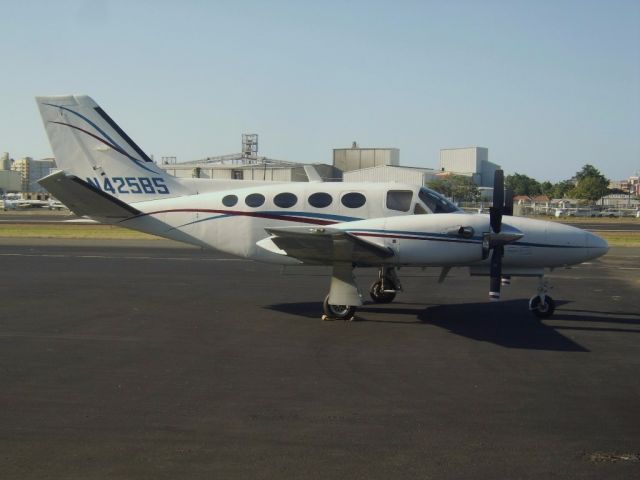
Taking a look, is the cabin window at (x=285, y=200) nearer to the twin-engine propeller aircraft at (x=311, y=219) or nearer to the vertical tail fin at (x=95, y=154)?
the twin-engine propeller aircraft at (x=311, y=219)

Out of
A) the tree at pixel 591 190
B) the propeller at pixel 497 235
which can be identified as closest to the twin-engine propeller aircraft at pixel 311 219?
the propeller at pixel 497 235

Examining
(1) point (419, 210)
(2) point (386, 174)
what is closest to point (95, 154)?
(1) point (419, 210)

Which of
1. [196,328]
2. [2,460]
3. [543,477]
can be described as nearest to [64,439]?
[2,460]

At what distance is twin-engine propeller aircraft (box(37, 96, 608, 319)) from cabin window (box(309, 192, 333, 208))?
0.08ft

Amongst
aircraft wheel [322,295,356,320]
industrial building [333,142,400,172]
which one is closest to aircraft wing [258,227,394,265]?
aircraft wheel [322,295,356,320]

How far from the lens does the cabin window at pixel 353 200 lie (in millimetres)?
15562

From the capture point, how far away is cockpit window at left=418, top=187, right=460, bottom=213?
15.2 m

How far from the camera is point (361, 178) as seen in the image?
82.6m

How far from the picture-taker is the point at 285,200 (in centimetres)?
1590

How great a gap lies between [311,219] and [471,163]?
4018 inches

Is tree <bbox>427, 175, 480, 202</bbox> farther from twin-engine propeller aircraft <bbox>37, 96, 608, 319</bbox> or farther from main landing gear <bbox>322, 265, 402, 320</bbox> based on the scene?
main landing gear <bbox>322, 265, 402, 320</bbox>

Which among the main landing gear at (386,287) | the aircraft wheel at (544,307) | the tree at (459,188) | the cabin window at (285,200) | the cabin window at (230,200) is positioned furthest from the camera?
the tree at (459,188)

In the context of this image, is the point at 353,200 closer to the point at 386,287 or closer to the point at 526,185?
the point at 386,287

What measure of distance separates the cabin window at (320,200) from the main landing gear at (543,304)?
201 inches
